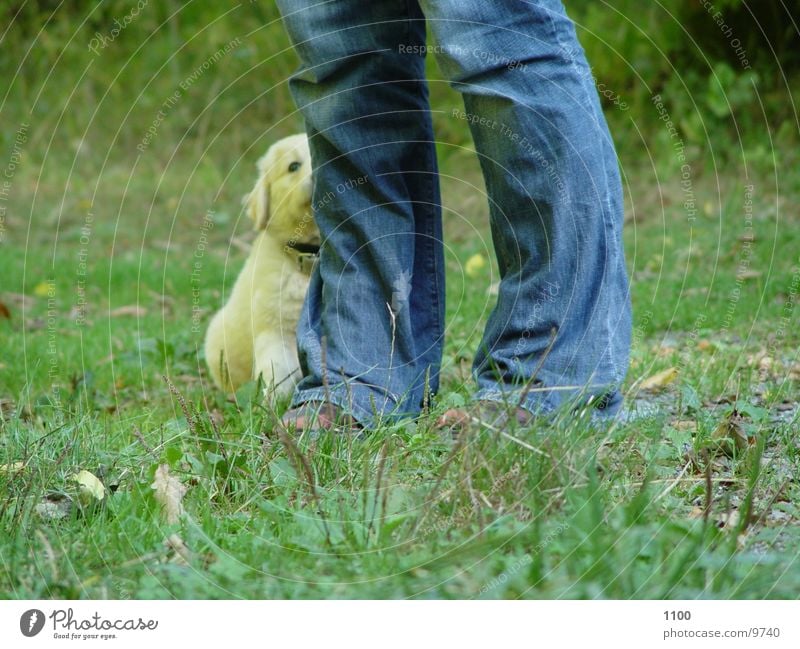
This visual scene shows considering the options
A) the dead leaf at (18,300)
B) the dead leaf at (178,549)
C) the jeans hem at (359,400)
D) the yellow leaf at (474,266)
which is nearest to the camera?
the dead leaf at (178,549)

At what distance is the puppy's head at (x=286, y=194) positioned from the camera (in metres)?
2.88

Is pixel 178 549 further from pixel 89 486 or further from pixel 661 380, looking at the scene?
pixel 661 380

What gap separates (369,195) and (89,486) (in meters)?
0.94

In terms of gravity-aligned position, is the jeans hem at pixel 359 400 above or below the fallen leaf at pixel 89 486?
above

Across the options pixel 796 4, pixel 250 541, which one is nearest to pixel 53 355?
pixel 250 541

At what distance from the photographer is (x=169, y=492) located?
1855mm

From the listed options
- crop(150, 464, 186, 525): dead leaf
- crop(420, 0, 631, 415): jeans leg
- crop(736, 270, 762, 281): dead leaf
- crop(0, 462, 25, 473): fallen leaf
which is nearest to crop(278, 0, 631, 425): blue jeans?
crop(420, 0, 631, 415): jeans leg

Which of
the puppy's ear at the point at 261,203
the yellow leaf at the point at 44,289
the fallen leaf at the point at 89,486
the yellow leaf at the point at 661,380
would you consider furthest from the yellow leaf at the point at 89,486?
the yellow leaf at the point at 44,289

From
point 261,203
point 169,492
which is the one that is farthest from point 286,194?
point 169,492

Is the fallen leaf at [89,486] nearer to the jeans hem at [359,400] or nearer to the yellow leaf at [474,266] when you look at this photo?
the jeans hem at [359,400]

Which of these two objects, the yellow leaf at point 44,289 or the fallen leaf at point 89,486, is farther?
the yellow leaf at point 44,289

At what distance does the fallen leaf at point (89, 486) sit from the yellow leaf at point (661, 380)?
4.81 feet

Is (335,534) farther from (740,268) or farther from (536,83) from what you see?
(740,268)
